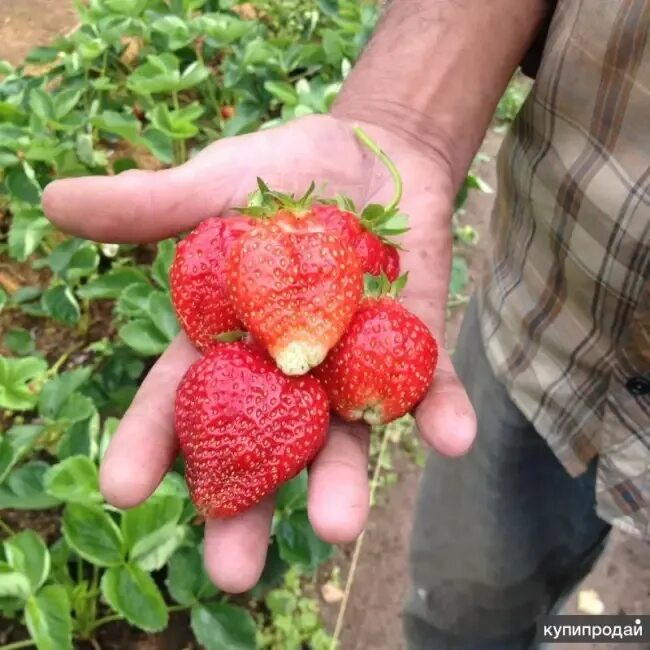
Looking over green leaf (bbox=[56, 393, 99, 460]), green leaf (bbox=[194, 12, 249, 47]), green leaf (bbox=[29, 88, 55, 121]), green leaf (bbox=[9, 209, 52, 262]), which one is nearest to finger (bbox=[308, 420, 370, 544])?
green leaf (bbox=[56, 393, 99, 460])

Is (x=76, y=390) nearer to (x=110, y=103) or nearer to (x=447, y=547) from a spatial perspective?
(x=447, y=547)

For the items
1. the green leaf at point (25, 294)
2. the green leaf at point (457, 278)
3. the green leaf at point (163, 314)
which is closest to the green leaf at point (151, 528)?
the green leaf at point (163, 314)

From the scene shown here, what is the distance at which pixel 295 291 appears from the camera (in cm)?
91

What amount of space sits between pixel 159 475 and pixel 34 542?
20.7 inches

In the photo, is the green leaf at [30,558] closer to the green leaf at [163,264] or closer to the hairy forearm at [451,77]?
the green leaf at [163,264]

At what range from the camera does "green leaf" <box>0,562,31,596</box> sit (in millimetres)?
1277

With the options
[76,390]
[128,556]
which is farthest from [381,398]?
[76,390]

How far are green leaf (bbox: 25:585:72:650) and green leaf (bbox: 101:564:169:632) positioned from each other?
0.22 feet

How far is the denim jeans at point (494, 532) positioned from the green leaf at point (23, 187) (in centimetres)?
97

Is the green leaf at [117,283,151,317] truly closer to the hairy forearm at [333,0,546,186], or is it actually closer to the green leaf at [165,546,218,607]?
the green leaf at [165,546,218,607]

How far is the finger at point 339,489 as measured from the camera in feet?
2.80

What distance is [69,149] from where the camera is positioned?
192cm

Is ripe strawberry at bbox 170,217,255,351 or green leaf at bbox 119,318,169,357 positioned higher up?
ripe strawberry at bbox 170,217,255,351

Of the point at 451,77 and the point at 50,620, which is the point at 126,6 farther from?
the point at 50,620
